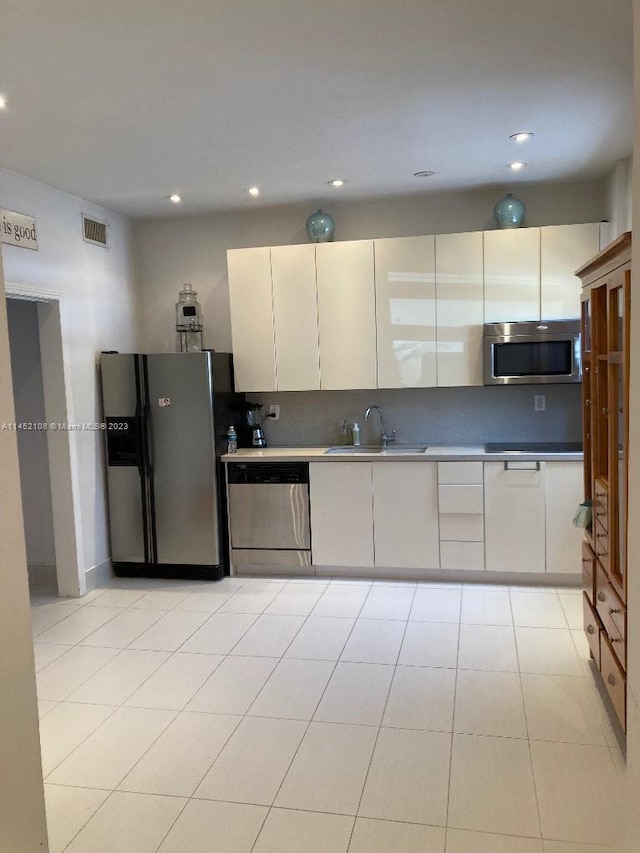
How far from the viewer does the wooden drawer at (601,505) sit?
2.86 m

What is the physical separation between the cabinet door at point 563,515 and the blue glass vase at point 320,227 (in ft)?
7.37

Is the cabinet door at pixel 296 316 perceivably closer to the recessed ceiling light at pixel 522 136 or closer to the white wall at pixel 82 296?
the white wall at pixel 82 296

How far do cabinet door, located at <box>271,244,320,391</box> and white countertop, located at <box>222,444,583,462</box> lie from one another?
512 mm

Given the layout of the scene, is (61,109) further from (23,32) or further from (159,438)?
(159,438)

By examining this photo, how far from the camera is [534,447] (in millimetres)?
4832

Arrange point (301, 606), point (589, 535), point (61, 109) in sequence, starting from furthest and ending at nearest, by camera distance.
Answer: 1. point (301, 606)
2. point (589, 535)
3. point (61, 109)

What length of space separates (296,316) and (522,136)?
1957 mm

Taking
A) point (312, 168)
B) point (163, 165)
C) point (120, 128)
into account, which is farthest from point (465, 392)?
point (120, 128)

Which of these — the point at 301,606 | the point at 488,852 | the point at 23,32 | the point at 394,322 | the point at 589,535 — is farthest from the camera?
the point at 394,322

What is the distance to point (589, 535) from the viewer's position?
3291 millimetres

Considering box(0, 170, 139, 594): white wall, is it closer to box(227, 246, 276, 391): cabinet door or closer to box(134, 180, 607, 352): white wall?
box(134, 180, 607, 352): white wall

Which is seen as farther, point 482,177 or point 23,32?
point 482,177

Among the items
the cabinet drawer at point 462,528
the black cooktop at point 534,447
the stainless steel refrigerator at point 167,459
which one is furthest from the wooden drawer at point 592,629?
the stainless steel refrigerator at point 167,459

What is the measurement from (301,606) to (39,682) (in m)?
1.61
